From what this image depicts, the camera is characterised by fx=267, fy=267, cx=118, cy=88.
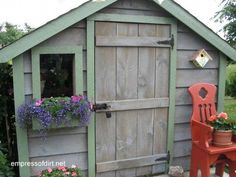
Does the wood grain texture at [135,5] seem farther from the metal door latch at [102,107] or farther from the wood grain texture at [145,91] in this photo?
the metal door latch at [102,107]

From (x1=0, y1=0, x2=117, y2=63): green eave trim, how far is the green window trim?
13 centimetres

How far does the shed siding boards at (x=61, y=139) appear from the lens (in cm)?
270

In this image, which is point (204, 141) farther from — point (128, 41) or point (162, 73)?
point (128, 41)

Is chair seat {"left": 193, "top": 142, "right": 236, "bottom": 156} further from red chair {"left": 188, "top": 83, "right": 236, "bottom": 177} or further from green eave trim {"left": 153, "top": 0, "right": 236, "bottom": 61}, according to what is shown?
green eave trim {"left": 153, "top": 0, "right": 236, "bottom": 61}

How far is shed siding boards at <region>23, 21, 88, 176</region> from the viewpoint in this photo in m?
2.70

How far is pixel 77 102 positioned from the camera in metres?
2.67

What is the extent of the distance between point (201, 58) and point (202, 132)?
952mm

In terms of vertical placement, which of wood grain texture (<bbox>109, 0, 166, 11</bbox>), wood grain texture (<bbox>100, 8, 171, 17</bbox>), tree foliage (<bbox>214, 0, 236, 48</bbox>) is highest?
tree foliage (<bbox>214, 0, 236, 48</bbox>)

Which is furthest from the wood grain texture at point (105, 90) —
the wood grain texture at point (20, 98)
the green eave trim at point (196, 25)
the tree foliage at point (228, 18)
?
the tree foliage at point (228, 18)

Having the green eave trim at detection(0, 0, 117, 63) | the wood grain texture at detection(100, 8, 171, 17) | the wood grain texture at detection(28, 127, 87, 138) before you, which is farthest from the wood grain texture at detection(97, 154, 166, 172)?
the wood grain texture at detection(100, 8, 171, 17)

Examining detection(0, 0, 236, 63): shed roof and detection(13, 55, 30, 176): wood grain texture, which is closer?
detection(0, 0, 236, 63): shed roof

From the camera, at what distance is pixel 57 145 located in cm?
289


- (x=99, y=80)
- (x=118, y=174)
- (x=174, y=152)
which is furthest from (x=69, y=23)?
(x=174, y=152)

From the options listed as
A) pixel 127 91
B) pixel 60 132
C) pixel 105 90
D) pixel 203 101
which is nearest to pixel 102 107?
pixel 105 90
